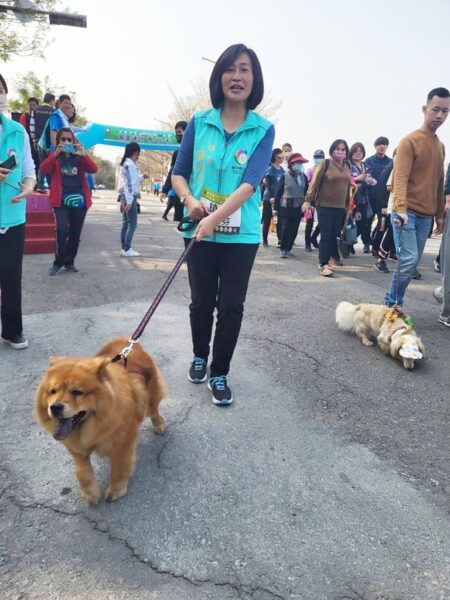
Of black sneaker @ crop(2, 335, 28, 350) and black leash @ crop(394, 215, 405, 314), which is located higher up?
black leash @ crop(394, 215, 405, 314)

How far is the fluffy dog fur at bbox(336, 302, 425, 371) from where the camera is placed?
12.1 ft

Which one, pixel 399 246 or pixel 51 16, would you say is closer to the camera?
pixel 399 246

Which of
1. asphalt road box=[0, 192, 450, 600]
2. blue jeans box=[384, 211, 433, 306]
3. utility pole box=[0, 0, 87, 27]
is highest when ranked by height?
utility pole box=[0, 0, 87, 27]

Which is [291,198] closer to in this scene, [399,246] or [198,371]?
[399,246]

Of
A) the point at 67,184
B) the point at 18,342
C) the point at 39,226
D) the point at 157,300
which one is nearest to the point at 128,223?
the point at 39,226

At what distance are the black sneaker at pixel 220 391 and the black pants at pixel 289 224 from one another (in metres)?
5.51

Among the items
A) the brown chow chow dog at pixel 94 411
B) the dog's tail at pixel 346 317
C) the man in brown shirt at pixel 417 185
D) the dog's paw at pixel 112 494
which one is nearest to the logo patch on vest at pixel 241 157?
the brown chow chow dog at pixel 94 411

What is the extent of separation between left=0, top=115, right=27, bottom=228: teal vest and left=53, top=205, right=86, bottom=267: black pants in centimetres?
228

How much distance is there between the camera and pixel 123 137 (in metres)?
19.1

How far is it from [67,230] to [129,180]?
1.96 metres

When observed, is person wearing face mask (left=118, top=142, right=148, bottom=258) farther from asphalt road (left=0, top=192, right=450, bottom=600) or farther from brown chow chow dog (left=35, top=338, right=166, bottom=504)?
brown chow chow dog (left=35, top=338, right=166, bottom=504)

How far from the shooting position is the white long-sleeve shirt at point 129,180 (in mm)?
7004

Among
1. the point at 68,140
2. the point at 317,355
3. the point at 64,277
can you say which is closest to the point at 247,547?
the point at 317,355

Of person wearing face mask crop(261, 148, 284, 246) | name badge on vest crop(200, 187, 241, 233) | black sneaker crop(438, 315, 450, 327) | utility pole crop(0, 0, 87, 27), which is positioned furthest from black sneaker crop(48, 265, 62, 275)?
utility pole crop(0, 0, 87, 27)
